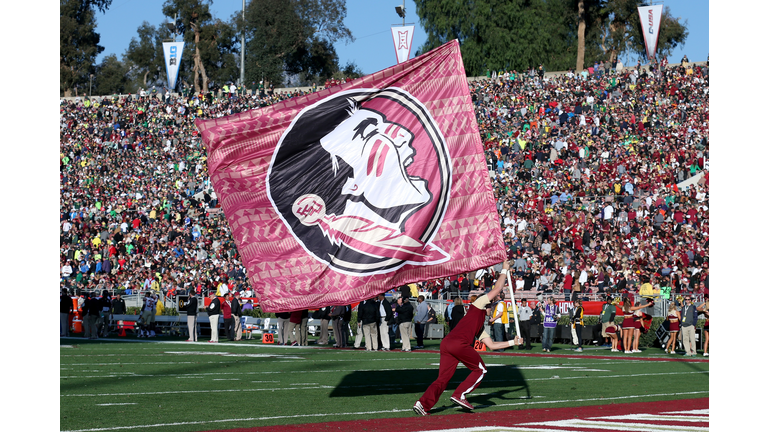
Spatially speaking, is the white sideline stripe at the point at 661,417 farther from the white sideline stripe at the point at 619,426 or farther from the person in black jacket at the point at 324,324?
the person in black jacket at the point at 324,324

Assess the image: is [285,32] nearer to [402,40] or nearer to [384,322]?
[402,40]

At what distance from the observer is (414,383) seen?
595 inches

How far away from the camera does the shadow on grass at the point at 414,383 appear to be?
13301mm

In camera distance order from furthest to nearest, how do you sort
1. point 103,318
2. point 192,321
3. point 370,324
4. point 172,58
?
point 172,58, point 103,318, point 192,321, point 370,324

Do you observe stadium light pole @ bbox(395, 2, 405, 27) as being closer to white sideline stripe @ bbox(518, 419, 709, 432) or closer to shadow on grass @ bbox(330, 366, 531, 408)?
shadow on grass @ bbox(330, 366, 531, 408)

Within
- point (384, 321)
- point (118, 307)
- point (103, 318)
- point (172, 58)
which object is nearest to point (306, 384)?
point (384, 321)

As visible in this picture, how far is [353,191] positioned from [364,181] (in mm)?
185

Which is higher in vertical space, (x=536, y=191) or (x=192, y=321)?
(x=536, y=191)

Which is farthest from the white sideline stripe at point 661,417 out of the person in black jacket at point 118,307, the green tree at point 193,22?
the green tree at point 193,22

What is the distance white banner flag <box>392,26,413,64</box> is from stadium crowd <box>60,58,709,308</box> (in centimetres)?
398

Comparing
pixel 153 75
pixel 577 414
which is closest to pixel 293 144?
pixel 577 414

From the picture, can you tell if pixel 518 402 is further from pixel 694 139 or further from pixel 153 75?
pixel 153 75

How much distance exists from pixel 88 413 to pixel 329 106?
4.71 m

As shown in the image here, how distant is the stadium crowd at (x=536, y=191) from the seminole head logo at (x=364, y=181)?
18254 mm
